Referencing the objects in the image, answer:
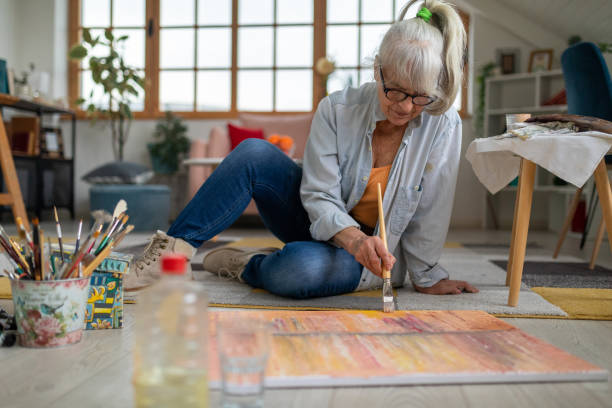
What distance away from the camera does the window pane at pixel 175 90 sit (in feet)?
18.0

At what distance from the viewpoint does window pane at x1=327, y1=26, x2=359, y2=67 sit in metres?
5.33

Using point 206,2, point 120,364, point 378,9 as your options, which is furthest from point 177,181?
point 120,364

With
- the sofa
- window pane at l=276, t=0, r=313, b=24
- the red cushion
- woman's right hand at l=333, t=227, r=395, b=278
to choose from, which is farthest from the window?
woman's right hand at l=333, t=227, r=395, b=278

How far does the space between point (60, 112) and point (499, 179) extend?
4390 millimetres

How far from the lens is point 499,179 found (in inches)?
69.3

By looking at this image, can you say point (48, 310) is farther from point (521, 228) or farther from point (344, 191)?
point (521, 228)

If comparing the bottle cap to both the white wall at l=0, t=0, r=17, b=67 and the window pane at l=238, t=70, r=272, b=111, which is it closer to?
the window pane at l=238, t=70, r=272, b=111

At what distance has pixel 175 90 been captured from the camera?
5496 mm

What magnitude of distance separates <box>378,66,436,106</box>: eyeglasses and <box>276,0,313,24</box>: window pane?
14.0 feet

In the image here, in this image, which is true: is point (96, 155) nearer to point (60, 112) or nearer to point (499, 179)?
point (60, 112)

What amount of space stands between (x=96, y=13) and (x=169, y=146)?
1694 mm

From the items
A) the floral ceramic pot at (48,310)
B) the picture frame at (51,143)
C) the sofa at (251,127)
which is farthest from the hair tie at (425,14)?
the picture frame at (51,143)

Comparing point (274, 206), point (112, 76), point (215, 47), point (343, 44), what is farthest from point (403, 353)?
point (215, 47)

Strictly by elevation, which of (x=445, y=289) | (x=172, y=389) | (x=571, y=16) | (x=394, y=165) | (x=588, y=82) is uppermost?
(x=571, y=16)
